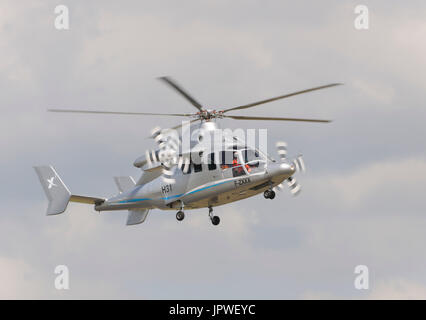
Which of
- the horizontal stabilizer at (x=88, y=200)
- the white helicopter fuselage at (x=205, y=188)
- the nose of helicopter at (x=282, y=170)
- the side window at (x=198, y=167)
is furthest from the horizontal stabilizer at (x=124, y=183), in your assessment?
the nose of helicopter at (x=282, y=170)

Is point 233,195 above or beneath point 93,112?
beneath

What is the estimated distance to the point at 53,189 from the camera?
5803cm

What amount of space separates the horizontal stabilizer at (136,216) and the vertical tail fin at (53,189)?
4.57 metres

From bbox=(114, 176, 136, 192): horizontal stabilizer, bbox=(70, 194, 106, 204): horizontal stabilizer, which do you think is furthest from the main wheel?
bbox=(70, 194, 106, 204): horizontal stabilizer

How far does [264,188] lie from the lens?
50.4 metres

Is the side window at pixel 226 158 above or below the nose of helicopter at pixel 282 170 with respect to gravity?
above

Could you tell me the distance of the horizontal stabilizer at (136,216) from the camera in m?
57.5

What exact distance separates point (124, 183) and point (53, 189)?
509cm

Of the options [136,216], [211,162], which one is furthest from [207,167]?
[136,216]

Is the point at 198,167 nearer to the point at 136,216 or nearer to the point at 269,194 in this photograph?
the point at 269,194

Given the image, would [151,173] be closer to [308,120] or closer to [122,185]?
[122,185]

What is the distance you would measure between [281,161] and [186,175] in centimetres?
704

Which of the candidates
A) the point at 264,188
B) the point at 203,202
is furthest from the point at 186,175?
the point at 264,188

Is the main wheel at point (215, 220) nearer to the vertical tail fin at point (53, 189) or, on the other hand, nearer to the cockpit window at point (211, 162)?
the cockpit window at point (211, 162)
